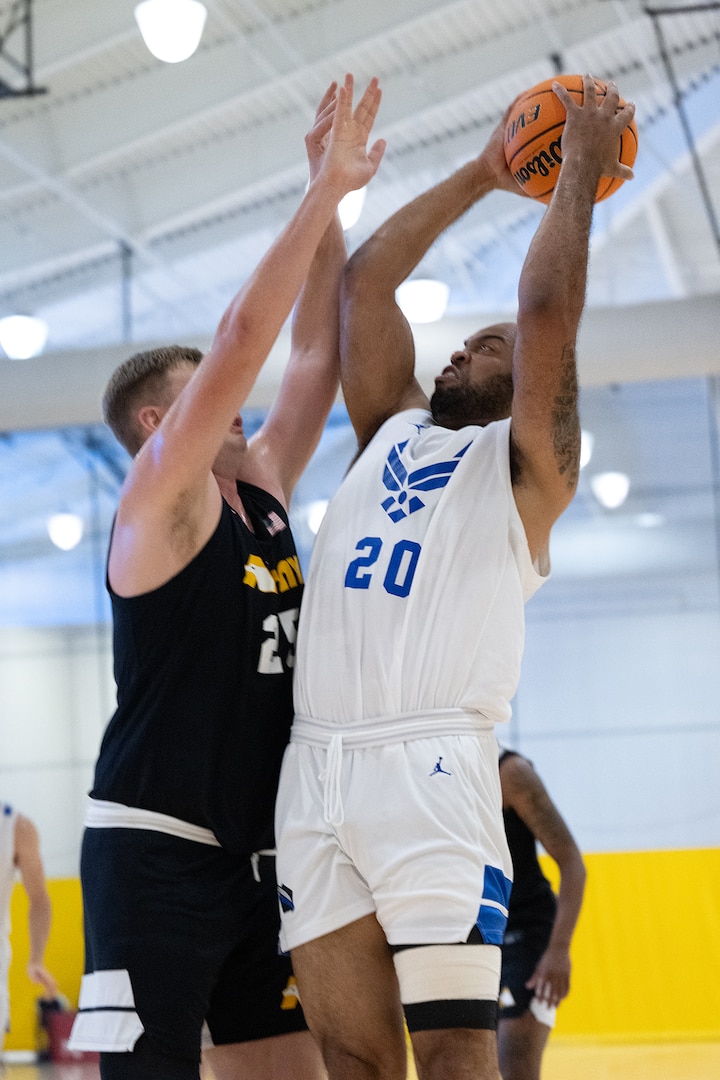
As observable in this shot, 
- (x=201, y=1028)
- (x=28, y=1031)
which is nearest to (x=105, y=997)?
(x=201, y=1028)

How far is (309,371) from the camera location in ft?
10.5

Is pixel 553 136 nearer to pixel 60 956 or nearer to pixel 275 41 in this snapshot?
pixel 275 41

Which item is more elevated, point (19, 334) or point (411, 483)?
point (19, 334)

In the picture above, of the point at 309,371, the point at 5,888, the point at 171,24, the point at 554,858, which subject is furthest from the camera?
the point at 171,24

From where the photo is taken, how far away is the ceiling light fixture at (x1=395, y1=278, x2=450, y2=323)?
33.4ft

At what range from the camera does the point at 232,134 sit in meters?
10.9

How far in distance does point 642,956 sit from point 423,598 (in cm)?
745

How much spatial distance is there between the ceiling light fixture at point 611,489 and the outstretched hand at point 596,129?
927 centimetres

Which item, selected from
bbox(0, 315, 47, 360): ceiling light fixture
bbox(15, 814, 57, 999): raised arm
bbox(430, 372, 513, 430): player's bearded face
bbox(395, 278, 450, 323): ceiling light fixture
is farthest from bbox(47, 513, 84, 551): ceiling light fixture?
bbox(430, 372, 513, 430): player's bearded face

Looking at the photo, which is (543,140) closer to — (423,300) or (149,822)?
(149,822)

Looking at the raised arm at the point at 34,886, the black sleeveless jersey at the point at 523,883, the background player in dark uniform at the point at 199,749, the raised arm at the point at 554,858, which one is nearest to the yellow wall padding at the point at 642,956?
the raised arm at the point at 34,886

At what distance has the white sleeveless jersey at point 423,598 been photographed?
239 cm

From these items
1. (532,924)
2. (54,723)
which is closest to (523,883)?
(532,924)

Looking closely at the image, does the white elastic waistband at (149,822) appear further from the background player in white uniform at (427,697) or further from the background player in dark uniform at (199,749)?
the background player in white uniform at (427,697)
